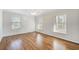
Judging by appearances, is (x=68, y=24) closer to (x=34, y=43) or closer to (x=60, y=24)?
(x=60, y=24)

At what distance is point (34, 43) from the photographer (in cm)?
174

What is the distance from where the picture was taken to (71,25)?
171cm

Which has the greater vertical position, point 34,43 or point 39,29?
point 39,29

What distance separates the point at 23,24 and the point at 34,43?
16.8 inches

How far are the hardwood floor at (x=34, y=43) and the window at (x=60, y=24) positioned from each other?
182 mm

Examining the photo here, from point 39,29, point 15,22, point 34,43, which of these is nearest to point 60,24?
point 39,29

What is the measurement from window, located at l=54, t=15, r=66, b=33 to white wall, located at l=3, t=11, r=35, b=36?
0.45 m

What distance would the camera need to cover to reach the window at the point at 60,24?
173 cm

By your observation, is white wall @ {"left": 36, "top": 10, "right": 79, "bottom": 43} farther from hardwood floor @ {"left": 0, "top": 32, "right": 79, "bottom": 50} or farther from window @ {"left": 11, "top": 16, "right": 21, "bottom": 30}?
window @ {"left": 11, "top": 16, "right": 21, "bottom": 30}

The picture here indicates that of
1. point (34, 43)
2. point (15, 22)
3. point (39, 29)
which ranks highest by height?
point (15, 22)

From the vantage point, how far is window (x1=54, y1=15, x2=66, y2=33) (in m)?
1.73

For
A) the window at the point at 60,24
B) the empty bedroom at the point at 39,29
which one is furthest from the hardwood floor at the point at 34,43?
the window at the point at 60,24

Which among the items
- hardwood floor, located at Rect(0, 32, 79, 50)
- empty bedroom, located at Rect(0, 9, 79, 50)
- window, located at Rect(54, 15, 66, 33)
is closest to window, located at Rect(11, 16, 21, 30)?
empty bedroom, located at Rect(0, 9, 79, 50)

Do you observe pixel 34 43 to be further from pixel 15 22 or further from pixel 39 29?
pixel 15 22
